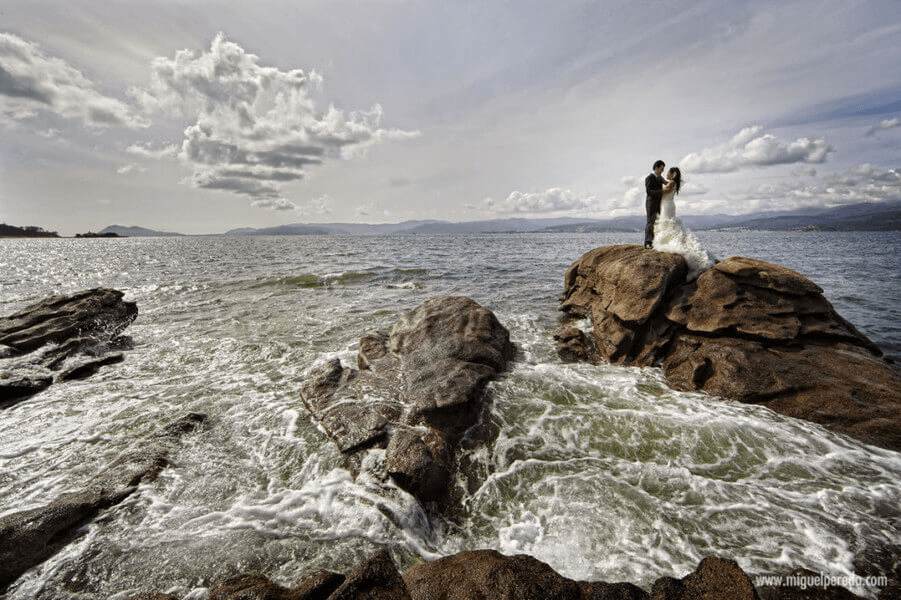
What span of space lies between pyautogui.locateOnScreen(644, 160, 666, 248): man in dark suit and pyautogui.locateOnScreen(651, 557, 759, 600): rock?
39.8ft

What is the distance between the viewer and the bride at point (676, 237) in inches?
426

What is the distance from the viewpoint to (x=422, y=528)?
15.3 ft

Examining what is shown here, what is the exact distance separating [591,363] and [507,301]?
8562 millimetres

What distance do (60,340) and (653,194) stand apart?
2202 centimetres

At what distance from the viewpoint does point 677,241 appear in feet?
37.9

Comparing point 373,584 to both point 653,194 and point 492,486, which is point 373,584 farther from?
point 653,194

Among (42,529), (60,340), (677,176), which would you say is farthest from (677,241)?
(60,340)

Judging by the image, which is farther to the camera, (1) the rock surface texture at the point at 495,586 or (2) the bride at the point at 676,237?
A: (2) the bride at the point at 676,237

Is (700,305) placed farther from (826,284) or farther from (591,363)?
(826,284)

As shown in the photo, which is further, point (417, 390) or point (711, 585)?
point (417, 390)

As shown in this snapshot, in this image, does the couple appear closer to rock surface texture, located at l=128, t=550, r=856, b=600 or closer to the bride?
the bride

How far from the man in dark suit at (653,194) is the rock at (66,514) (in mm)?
15437

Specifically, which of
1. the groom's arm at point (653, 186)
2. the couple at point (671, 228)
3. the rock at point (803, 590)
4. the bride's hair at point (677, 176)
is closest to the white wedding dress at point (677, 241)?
the couple at point (671, 228)

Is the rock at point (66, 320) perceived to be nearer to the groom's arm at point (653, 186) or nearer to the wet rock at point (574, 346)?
the wet rock at point (574, 346)
